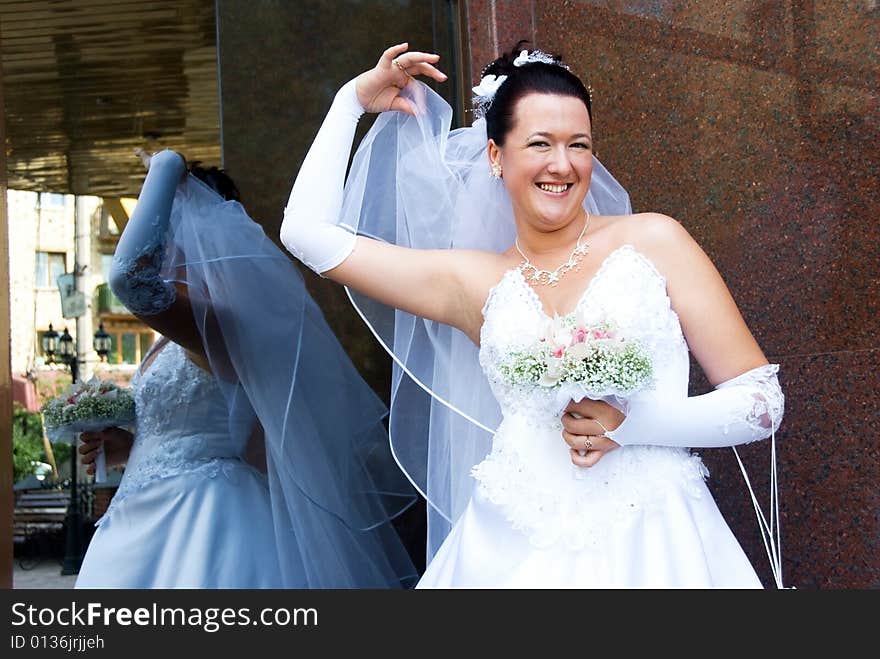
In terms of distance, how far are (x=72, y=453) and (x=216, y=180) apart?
11.0 ft

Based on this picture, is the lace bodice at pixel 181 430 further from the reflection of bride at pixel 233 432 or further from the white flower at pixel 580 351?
the white flower at pixel 580 351

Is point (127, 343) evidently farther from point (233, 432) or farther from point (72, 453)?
point (233, 432)

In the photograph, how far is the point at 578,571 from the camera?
2.26m

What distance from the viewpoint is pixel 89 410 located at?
4.03 m

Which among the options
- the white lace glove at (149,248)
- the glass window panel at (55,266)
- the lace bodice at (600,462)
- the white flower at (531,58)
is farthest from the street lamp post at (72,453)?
the white flower at (531,58)

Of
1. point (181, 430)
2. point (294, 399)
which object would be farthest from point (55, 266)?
point (294, 399)

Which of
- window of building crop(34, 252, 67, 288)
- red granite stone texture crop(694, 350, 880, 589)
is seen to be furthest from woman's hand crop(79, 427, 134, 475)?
window of building crop(34, 252, 67, 288)

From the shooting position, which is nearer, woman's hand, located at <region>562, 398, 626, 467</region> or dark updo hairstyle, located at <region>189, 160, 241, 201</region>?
woman's hand, located at <region>562, 398, 626, 467</region>

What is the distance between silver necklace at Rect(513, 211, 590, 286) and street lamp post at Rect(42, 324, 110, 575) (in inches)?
94.8

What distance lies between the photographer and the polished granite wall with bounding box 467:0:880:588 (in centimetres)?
295

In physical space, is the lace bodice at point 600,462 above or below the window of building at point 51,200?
below

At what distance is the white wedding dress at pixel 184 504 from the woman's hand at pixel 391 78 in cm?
149

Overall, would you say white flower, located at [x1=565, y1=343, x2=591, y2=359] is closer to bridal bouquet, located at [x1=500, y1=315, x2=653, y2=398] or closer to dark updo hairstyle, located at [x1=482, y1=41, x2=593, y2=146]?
bridal bouquet, located at [x1=500, y1=315, x2=653, y2=398]

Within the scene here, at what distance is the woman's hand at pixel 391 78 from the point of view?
2854mm
